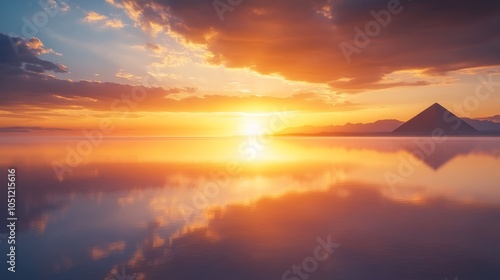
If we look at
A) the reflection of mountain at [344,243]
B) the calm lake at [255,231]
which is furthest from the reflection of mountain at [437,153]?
the reflection of mountain at [344,243]

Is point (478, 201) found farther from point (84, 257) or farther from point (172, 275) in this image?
point (84, 257)

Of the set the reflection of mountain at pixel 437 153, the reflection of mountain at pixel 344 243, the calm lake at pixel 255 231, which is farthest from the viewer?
the reflection of mountain at pixel 437 153

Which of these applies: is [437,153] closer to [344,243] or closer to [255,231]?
[344,243]

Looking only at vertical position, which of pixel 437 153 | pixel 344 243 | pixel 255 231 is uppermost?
pixel 437 153

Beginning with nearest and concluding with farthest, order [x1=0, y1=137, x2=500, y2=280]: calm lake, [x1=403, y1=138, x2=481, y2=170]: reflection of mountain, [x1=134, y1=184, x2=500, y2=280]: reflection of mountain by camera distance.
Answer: [x1=134, y1=184, x2=500, y2=280]: reflection of mountain, [x1=0, y1=137, x2=500, y2=280]: calm lake, [x1=403, y1=138, x2=481, y2=170]: reflection of mountain

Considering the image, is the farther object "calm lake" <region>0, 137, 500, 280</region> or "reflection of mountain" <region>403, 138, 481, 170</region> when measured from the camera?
"reflection of mountain" <region>403, 138, 481, 170</region>

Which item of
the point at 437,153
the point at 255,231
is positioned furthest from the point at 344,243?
the point at 437,153

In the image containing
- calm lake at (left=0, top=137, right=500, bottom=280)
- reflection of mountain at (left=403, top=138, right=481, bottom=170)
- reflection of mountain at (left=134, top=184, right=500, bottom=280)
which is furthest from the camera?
reflection of mountain at (left=403, top=138, right=481, bottom=170)

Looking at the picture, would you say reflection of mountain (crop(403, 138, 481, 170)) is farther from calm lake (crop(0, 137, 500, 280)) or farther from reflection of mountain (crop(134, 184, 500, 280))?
reflection of mountain (crop(134, 184, 500, 280))

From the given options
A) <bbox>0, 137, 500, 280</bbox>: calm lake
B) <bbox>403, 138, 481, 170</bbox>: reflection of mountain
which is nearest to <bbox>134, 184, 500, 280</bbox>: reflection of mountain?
<bbox>0, 137, 500, 280</bbox>: calm lake

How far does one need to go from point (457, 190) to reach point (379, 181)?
631 centimetres

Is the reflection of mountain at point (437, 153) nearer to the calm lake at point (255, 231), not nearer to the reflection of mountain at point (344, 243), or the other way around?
the calm lake at point (255, 231)

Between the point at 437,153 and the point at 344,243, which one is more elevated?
the point at 437,153

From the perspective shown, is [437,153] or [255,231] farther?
[437,153]
